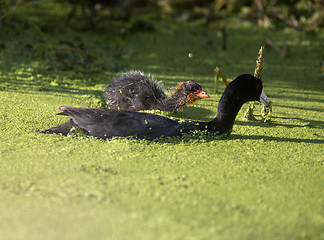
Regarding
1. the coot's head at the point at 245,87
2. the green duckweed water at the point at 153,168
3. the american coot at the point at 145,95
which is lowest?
the green duckweed water at the point at 153,168

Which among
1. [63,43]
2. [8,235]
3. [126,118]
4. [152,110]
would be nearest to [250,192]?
[126,118]

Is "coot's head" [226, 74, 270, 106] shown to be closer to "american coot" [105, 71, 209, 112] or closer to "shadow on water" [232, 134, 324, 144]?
"shadow on water" [232, 134, 324, 144]

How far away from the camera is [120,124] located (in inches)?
93.1

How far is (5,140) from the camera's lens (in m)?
2.31

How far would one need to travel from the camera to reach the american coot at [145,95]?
9.77ft

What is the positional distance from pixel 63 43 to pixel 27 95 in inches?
51.4

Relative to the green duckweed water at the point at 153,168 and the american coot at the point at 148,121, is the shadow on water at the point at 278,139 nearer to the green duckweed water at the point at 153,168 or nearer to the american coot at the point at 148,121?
the green duckweed water at the point at 153,168

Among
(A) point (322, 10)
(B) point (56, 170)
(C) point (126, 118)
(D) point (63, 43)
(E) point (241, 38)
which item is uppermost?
(A) point (322, 10)

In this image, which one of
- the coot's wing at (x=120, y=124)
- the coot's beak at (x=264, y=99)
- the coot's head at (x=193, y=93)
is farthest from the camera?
the coot's head at (x=193, y=93)

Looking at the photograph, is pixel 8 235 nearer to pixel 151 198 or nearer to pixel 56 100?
pixel 151 198

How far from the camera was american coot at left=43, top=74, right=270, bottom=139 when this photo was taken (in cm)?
236

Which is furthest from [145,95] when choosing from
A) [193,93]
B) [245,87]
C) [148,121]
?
[245,87]

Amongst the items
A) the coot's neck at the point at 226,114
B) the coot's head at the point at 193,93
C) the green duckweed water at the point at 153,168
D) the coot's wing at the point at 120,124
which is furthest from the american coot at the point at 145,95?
the coot's wing at the point at 120,124

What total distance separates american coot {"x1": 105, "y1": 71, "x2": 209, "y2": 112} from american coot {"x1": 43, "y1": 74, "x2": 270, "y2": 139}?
1.48 feet
